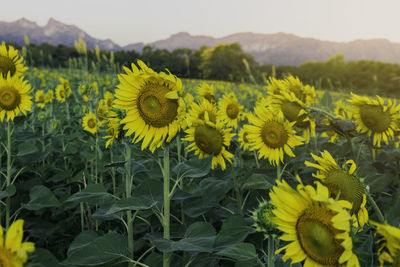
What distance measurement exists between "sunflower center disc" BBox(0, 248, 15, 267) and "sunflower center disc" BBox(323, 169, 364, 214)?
0.90m

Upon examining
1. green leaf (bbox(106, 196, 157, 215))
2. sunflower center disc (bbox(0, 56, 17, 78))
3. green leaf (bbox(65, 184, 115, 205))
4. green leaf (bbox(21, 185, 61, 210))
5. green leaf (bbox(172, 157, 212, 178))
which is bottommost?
green leaf (bbox(21, 185, 61, 210))

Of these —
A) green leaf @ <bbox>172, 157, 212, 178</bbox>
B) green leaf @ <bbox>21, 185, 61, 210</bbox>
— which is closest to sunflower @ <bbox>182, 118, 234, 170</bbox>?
green leaf @ <bbox>172, 157, 212, 178</bbox>

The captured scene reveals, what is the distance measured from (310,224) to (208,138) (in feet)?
3.31

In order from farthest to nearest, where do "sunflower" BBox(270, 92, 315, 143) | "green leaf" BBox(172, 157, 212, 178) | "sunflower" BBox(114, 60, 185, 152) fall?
1. "sunflower" BBox(270, 92, 315, 143)
2. "green leaf" BBox(172, 157, 212, 178)
3. "sunflower" BBox(114, 60, 185, 152)

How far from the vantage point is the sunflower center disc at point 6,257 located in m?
0.59

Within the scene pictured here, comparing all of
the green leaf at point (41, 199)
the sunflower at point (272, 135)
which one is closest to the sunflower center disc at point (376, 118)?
the sunflower at point (272, 135)

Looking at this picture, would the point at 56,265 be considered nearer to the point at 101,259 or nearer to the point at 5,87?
the point at 101,259

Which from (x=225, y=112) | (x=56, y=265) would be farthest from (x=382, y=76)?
(x=56, y=265)

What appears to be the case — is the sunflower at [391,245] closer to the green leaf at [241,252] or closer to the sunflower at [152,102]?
the green leaf at [241,252]

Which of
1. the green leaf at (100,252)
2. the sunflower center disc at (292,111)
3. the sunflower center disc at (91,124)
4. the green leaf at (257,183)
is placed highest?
the sunflower center disc at (292,111)

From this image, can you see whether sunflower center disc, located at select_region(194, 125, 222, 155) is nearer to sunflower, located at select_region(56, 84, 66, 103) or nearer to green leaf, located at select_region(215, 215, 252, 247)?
green leaf, located at select_region(215, 215, 252, 247)

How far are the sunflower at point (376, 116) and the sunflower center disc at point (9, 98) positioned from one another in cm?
210

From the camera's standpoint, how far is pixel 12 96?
1890 millimetres

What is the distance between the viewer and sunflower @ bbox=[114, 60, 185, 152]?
125 centimetres
